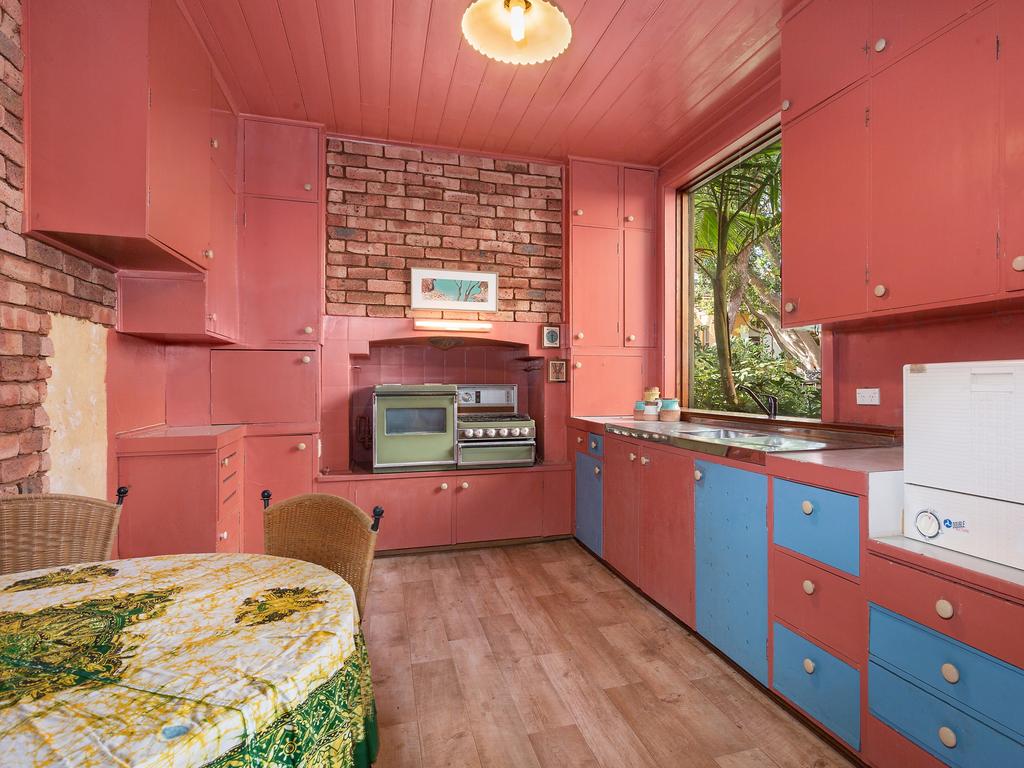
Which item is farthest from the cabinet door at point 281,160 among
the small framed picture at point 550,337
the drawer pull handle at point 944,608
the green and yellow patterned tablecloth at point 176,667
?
the drawer pull handle at point 944,608

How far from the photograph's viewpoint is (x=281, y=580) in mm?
1098

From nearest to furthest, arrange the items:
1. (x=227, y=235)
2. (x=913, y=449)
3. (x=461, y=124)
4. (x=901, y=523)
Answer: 1. (x=913, y=449)
2. (x=901, y=523)
3. (x=227, y=235)
4. (x=461, y=124)

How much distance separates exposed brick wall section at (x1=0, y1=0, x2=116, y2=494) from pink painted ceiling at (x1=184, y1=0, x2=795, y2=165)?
865 millimetres

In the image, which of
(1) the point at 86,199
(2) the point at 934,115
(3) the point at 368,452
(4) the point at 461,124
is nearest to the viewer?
(2) the point at 934,115

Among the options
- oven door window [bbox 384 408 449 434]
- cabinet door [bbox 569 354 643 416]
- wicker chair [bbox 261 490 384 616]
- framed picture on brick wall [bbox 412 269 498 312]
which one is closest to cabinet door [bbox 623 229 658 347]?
cabinet door [bbox 569 354 643 416]

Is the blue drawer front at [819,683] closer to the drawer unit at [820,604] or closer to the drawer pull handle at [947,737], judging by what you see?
the drawer unit at [820,604]

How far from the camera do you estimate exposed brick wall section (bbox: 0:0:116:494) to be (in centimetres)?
160

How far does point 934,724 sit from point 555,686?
3.73 feet

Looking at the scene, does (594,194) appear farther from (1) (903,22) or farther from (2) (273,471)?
(2) (273,471)

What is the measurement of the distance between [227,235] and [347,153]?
0.96 metres

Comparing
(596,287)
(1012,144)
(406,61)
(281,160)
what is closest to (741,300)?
(596,287)

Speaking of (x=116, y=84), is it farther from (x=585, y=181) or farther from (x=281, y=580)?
(x=585, y=181)

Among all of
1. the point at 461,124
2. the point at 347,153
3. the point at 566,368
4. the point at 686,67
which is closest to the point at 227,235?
the point at 347,153

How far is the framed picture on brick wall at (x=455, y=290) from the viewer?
340cm
